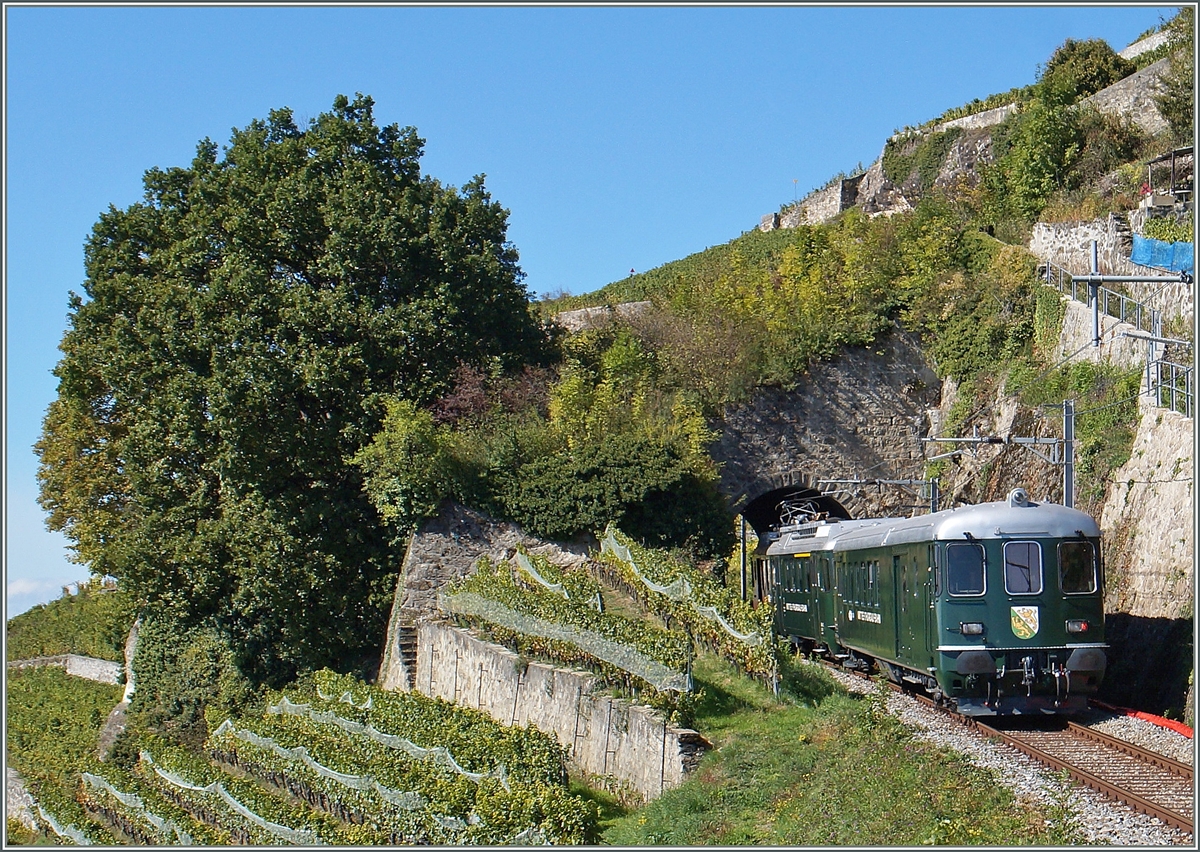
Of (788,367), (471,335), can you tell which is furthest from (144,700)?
(788,367)

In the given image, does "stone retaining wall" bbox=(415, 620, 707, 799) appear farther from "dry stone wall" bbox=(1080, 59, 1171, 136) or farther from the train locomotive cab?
"dry stone wall" bbox=(1080, 59, 1171, 136)

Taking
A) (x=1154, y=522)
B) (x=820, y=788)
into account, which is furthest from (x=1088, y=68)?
(x=820, y=788)

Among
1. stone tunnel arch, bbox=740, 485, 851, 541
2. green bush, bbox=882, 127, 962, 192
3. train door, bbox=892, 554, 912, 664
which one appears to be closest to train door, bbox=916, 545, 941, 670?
train door, bbox=892, 554, 912, 664

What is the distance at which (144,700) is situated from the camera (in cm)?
3045

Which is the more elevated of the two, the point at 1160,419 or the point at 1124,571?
the point at 1160,419

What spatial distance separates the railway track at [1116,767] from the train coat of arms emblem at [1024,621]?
3.69 ft

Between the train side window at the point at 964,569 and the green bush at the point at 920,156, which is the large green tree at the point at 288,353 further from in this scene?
the green bush at the point at 920,156

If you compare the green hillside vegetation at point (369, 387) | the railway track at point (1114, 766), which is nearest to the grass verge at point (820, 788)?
the railway track at point (1114, 766)

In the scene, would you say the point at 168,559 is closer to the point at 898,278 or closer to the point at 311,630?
the point at 311,630

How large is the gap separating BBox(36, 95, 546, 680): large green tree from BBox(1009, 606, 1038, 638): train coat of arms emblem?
1479 centimetres

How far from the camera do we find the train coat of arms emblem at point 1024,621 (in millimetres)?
14883

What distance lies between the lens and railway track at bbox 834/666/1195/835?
10.7 m

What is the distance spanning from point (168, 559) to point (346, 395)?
5.42 meters

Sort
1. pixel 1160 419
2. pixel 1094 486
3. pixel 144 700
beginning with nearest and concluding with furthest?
pixel 1160 419 < pixel 1094 486 < pixel 144 700
